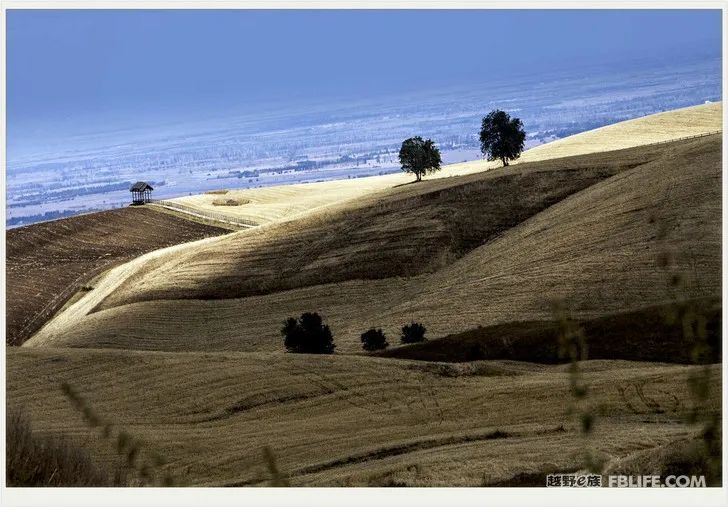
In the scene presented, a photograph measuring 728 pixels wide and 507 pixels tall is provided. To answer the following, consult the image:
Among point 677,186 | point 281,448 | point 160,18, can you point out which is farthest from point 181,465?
point 160,18

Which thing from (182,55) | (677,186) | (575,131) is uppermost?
(182,55)

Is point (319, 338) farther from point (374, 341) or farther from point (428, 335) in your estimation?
point (428, 335)

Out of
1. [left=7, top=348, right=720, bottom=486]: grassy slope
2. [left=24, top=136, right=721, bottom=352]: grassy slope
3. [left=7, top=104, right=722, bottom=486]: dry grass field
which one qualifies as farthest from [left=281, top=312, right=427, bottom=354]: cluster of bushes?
A: [left=7, top=348, right=720, bottom=486]: grassy slope

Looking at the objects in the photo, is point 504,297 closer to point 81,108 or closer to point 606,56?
point 81,108

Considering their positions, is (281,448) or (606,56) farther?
(606,56)

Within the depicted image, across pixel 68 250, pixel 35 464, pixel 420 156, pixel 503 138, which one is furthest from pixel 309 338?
pixel 420 156
